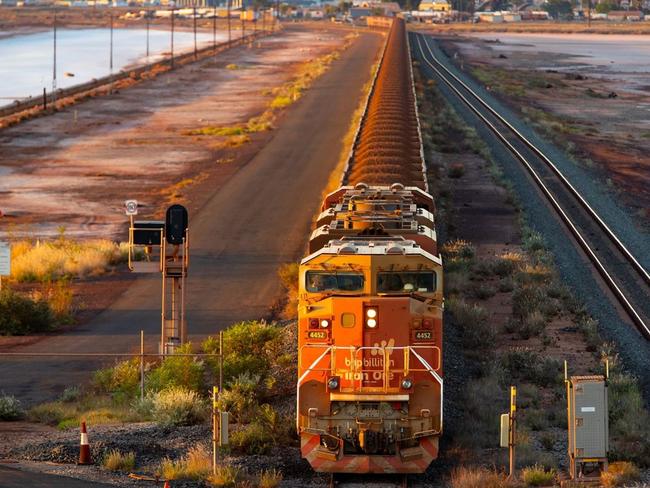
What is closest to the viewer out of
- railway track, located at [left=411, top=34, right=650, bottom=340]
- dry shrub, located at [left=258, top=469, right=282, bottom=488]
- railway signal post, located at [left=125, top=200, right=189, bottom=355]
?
dry shrub, located at [left=258, top=469, right=282, bottom=488]

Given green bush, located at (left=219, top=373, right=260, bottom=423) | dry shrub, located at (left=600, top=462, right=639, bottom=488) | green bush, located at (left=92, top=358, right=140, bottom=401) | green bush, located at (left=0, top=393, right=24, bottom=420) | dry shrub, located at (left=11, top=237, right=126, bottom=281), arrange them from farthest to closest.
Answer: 1. dry shrub, located at (left=11, top=237, right=126, bottom=281)
2. green bush, located at (left=92, top=358, right=140, bottom=401)
3. green bush, located at (left=0, top=393, right=24, bottom=420)
4. green bush, located at (left=219, top=373, right=260, bottom=423)
5. dry shrub, located at (left=600, top=462, right=639, bottom=488)

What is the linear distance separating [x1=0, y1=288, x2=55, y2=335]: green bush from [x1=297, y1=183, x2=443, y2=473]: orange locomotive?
13.8 m

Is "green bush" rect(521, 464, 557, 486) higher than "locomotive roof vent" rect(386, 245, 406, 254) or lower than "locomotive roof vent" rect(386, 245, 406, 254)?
lower

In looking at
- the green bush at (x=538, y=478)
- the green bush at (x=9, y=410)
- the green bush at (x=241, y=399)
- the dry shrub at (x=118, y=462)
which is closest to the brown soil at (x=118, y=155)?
the green bush at (x=9, y=410)

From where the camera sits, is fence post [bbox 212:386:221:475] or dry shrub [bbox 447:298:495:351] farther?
dry shrub [bbox 447:298:495:351]

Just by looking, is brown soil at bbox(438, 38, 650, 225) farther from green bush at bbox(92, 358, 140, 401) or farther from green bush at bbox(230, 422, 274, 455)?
green bush at bbox(230, 422, 274, 455)

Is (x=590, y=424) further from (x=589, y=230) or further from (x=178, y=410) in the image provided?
(x=589, y=230)

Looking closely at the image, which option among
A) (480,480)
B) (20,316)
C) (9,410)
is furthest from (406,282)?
(20,316)

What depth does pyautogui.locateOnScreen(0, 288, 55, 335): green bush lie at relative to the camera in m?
30.8

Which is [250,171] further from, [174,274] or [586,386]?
[586,386]

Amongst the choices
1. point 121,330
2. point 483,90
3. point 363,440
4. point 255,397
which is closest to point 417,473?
point 363,440

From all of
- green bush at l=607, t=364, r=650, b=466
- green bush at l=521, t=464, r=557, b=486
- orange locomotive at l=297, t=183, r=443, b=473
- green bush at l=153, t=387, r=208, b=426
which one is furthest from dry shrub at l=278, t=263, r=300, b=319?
green bush at l=521, t=464, r=557, b=486

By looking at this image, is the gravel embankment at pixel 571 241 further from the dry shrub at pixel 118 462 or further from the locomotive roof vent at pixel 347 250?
the dry shrub at pixel 118 462

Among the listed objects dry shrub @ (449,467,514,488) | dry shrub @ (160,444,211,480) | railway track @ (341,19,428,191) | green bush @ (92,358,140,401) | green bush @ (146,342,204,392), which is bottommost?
green bush @ (92,358,140,401)
